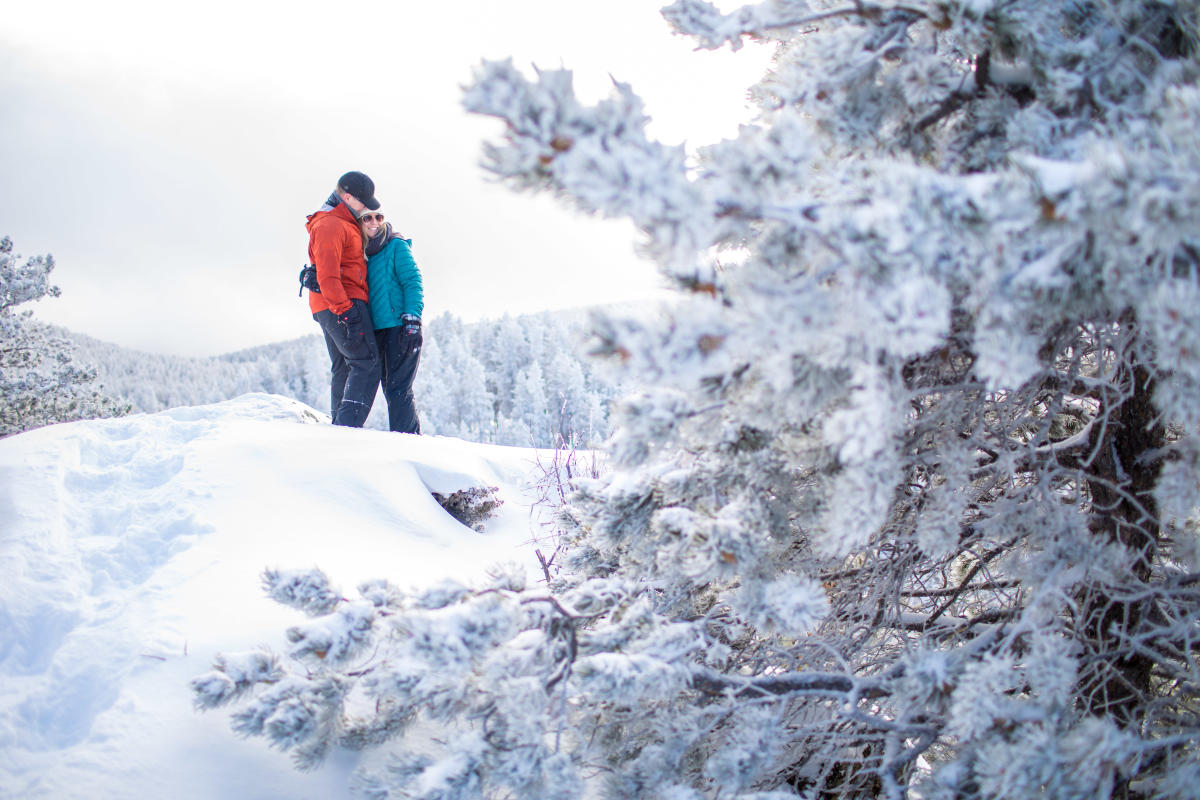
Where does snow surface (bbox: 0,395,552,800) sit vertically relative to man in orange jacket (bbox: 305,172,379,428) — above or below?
below

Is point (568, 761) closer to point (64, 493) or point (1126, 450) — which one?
point (1126, 450)

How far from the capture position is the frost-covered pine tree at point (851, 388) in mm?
1174

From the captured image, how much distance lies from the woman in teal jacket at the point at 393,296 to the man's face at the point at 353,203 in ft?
0.19

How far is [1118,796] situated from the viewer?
72.6 inches

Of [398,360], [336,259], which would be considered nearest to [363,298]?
[336,259]

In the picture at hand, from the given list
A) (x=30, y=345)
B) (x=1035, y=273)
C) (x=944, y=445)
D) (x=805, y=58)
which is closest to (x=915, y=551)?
(x=944, y=445)

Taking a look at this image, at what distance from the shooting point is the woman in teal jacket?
17.0 feet

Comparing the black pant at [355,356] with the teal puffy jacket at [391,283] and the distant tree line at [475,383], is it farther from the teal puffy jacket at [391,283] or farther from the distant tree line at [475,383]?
the distant tree line at [475,383]

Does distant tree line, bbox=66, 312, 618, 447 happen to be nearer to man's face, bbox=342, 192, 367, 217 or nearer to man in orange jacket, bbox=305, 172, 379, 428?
man in orange jacket, bbox=305, 172, 379, 428

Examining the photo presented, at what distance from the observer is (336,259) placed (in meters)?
4.80

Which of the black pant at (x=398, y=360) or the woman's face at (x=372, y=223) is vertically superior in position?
the woman's face at (x=372, y=223)

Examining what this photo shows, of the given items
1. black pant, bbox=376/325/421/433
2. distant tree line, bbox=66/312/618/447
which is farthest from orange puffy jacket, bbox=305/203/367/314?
distant tree line, bbox=66/312/618/447

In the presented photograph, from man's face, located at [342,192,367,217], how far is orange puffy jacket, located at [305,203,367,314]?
0.05 m

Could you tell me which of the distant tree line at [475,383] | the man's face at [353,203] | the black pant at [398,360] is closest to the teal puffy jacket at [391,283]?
the black pant at [398,360]
